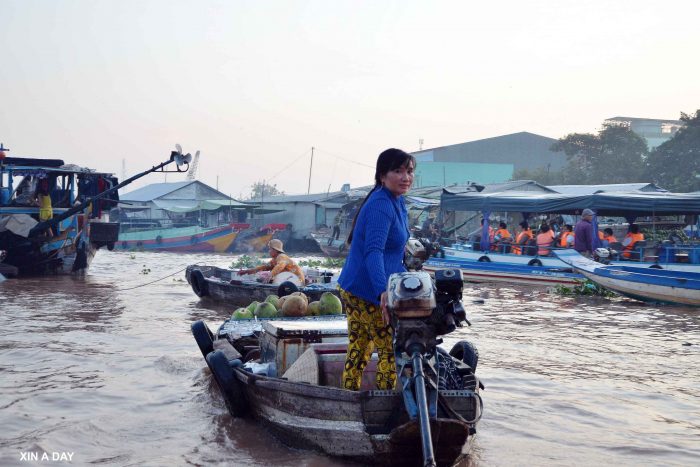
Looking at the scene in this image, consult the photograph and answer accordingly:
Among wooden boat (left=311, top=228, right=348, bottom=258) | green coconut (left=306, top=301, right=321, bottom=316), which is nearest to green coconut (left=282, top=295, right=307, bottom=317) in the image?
green coconut (left=306, top=301, right=321, bottom=316)

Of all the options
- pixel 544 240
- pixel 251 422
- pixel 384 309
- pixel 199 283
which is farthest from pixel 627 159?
pixel 384 309

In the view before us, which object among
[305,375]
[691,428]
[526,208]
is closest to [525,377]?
[691,428]

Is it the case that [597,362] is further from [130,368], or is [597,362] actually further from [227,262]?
[227,262]

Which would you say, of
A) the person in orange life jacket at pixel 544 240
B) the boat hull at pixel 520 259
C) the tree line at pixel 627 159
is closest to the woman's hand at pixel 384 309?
the boat hull at pixel 520 259

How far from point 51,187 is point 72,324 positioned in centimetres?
942

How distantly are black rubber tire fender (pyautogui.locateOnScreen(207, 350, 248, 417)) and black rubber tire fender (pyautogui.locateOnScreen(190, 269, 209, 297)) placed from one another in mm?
6908

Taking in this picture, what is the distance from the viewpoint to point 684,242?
Result: 16.4 metres

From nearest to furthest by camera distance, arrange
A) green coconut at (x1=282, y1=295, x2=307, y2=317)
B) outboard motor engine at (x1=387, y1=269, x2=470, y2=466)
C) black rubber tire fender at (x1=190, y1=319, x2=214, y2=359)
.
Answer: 1. outboard motor engine at (x1=387, y1=269, x2=470, y2=466)
2. black rubber tire fender at (x1=190, y1=319, x2=214, y2=359)
3. green coconut at (x1=282, y1=295, x2=307, y2=317)

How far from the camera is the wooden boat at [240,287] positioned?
10070 mm

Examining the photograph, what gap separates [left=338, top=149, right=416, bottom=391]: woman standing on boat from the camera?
384 cm

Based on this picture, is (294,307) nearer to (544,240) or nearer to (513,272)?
(513,272)

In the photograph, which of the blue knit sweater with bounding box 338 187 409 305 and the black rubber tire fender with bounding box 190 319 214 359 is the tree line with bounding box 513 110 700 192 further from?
the blue knit sweater with bounding box 338 187 409 305

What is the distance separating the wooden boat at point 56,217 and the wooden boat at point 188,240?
12.6 meters

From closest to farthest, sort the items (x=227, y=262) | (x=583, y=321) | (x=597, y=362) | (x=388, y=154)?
(x=388, y=154)
(x=597, y=362)
(x=583, y=321)
(x=227, y=262)
